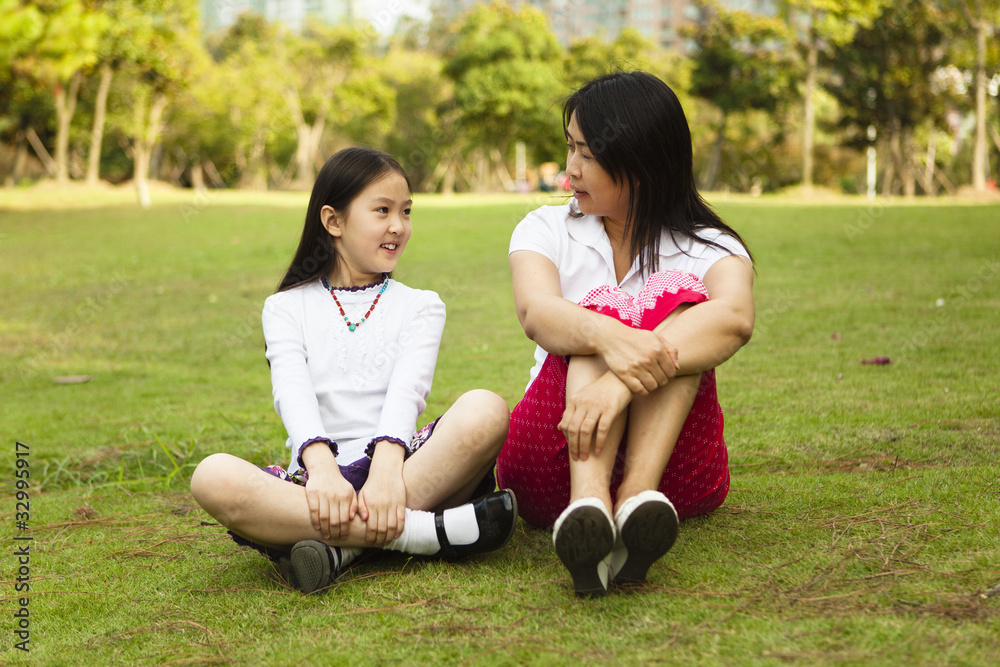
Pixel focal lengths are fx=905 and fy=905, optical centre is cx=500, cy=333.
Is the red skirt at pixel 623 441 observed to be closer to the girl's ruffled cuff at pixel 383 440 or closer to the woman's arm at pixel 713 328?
the woman's arm at pixel 713 328

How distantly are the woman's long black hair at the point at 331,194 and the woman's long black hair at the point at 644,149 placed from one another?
0.54 m

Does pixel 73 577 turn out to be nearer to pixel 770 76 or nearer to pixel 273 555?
pixel 273 555

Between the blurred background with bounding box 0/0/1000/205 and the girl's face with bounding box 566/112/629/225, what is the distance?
→ 1049cm

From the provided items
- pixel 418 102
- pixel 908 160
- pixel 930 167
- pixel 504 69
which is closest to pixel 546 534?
pixel 908 160

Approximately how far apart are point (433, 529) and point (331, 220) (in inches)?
37.4

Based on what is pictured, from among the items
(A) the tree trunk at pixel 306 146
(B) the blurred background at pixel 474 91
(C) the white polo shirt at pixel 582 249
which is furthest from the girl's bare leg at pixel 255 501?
(A) the tree trunk at pixel 306 146

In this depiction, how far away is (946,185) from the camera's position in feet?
98.6

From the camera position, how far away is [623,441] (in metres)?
2.21

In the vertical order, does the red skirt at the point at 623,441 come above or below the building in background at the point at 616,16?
below

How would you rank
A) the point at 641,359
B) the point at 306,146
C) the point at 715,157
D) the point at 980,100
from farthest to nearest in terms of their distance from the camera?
the point at 306,146
the point at 715,157
the point at 980,100
the point at 641,359

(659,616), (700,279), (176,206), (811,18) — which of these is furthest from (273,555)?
(811,18)

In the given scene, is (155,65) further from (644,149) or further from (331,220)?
(644,149)

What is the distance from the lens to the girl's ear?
8.44 ft

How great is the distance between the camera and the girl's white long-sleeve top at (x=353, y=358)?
2.32m
